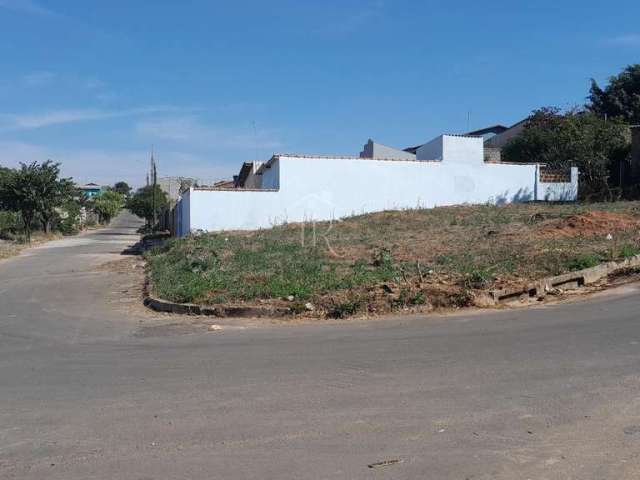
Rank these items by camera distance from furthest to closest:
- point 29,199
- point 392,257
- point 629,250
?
1. point 29,199
2. point 392,257
3. point 629,250

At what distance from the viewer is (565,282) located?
11.9 metres

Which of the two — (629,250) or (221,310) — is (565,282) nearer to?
(629,250)

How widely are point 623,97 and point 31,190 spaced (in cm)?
4480

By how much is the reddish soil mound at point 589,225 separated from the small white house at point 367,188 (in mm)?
11698

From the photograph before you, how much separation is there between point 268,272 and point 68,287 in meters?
6.19

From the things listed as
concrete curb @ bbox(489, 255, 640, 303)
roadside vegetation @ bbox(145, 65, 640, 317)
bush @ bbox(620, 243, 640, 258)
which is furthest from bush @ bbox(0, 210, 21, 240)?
bush @ bbox(620, 243, 640, 258)

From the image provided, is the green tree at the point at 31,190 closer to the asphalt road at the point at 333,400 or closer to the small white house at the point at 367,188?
the small white house at the point at 367,188

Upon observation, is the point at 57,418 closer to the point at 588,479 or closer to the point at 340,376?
the point at 340,376

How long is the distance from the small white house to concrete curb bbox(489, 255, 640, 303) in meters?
16.7

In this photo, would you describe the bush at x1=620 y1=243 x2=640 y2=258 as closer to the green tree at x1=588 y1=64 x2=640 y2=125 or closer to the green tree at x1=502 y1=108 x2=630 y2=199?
the green tree at x1=502 y1=108 x2=630 y2=199

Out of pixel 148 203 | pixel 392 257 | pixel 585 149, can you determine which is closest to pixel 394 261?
pixel 392 257

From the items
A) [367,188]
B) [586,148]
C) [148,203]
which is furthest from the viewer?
[148,203]

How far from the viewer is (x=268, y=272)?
13555mm

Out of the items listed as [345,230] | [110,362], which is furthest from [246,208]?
[110,362]
